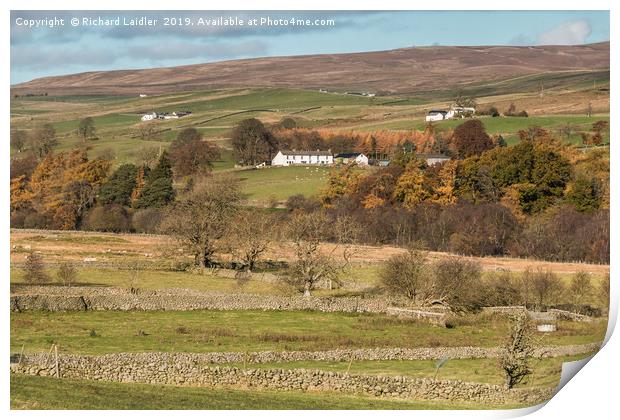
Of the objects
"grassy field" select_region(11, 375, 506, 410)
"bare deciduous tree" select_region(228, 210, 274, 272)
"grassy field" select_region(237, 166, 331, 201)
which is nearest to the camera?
"grassy field" select_region(11, 375, 506, 410)

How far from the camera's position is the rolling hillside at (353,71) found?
135ft

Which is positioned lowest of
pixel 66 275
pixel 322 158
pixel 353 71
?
pixel 66 275

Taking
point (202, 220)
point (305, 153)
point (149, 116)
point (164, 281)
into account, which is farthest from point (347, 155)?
point (164, 281)

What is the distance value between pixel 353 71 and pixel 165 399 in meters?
45.2

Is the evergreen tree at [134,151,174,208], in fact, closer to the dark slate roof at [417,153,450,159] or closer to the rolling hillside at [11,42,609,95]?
the rolling hillside at [11,42,609,95]

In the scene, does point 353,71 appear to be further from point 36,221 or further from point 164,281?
point 36,221

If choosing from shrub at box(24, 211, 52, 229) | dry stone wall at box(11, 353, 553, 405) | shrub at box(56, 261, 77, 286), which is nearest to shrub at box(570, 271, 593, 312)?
dry stone wall at box(11, 353, 553, 405)

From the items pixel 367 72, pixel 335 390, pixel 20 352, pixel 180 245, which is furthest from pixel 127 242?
pixel 367 72

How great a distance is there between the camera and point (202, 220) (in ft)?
122

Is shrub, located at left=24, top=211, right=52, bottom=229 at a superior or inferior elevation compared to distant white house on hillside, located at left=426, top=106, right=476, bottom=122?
inferior

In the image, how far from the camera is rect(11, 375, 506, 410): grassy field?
16.5 m

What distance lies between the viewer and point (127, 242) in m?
39.0

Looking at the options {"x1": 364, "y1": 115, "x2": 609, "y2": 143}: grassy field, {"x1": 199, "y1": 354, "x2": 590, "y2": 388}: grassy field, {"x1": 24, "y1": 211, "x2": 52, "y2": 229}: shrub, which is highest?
{"x1": 364, "y1": 115, "x2": 609, "y2": 143}: grassy field

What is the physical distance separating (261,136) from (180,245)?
17.4m
